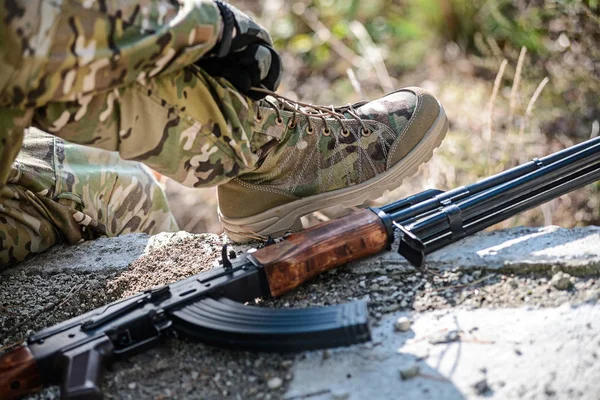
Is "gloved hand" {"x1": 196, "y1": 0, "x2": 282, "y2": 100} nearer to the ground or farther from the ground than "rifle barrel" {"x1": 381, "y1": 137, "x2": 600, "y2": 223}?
farther from the ground

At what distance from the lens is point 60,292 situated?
2322 millimetres

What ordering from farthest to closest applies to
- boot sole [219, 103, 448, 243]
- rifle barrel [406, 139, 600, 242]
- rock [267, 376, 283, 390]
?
boot sole [219, 103, 448, 243]
rifle barrel [406, 139, 600, 242]
rock [267, 376, 283, 390]

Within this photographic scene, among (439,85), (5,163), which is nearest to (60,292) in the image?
(5,163)

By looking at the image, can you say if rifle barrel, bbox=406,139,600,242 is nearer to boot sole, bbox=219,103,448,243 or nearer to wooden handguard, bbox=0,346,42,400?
boot sole, bbox=219,103,448,243

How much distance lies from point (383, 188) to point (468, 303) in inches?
24.4

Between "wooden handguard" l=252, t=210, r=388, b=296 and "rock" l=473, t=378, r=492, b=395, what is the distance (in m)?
0.61

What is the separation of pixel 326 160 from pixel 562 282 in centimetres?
84

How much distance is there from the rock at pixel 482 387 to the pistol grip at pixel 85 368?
0.89 meters

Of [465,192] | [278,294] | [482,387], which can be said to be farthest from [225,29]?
[482,387]

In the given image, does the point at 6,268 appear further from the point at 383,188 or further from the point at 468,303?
the point at 468,303

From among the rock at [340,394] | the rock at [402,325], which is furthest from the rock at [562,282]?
the rock at [340,394]

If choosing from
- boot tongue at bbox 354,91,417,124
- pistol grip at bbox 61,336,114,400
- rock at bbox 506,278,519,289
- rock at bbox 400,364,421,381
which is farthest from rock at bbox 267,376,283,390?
boot tongue at bbox 354,91,417,124

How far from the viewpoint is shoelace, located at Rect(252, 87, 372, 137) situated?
2.21 m

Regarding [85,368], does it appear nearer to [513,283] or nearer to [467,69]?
[513,283]
